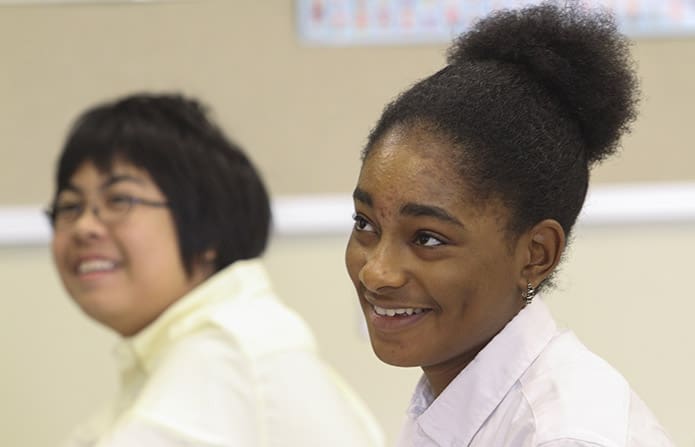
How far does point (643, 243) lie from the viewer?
7.39 feet

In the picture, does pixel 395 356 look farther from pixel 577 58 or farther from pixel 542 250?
pixel 577 58

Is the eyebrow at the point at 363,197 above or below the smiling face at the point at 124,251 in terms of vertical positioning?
above

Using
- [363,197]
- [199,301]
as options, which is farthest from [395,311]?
[199,301]

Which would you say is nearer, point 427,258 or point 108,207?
point 427,258

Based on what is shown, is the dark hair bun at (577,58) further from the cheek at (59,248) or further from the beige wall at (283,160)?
the beige wall at (283,160)

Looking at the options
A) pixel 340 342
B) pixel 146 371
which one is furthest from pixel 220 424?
pixel 340 342

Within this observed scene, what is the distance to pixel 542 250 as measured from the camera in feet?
3.28

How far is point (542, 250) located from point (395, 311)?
0.47ft

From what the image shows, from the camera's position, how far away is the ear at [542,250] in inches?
39.0

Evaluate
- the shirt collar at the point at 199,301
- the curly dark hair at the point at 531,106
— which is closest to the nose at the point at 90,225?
the shirt collar at the point at 199,301

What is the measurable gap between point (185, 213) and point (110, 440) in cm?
42

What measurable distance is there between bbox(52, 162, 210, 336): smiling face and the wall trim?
0.46 metres

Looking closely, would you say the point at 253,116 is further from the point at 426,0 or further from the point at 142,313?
the point at 142,313

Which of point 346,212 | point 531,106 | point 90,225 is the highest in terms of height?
point 531,106
